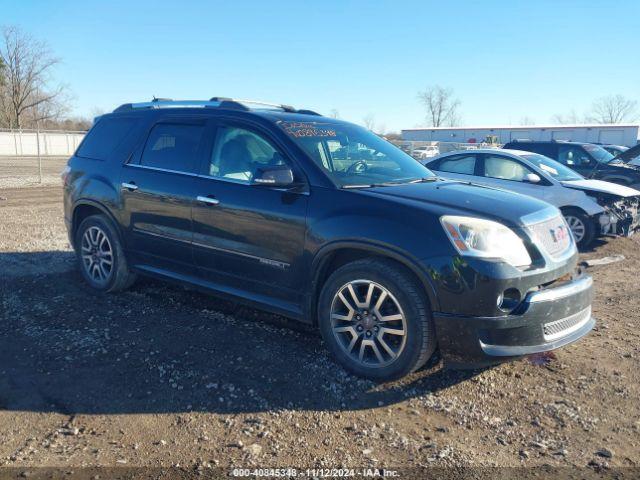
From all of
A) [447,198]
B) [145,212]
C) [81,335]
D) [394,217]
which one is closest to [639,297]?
[447,198]

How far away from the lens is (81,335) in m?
4.57

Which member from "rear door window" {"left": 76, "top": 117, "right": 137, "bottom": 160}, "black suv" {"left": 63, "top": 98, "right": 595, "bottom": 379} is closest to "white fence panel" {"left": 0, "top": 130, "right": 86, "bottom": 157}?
"rear door window" {"left": 76, "top": 117, "right": 137, "bottom": 160}

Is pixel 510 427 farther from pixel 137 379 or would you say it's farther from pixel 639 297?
pixel 639 297

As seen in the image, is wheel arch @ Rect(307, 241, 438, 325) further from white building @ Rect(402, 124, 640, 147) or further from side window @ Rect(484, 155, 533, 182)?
white building @ Rect(402, 124, 640, 147)

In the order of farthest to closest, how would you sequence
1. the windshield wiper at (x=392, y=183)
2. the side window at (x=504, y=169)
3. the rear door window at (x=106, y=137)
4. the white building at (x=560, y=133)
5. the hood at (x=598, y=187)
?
the white building at (x=560, y=133), the side window at (x=504, y=169), the hood at (x=598, y=187), the rear door window at (x=106, y=137), the windshield wiper at (x=392, y=183)

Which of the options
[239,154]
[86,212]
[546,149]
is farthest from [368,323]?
[546,149]

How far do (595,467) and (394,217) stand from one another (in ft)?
→ 6.13

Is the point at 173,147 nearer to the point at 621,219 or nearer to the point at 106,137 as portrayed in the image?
the point at 106,137

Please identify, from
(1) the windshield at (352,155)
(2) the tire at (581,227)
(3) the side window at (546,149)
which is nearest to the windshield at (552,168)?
(2) the tire at (581,227)

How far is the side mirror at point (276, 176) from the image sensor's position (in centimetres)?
410

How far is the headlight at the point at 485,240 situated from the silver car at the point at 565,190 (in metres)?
5.64

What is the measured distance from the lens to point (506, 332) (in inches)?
137

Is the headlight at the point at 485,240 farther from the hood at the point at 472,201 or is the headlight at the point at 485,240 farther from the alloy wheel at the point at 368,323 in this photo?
the alloy wheel at the point at 368,323

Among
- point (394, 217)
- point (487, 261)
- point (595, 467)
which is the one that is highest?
point (394, 217)
